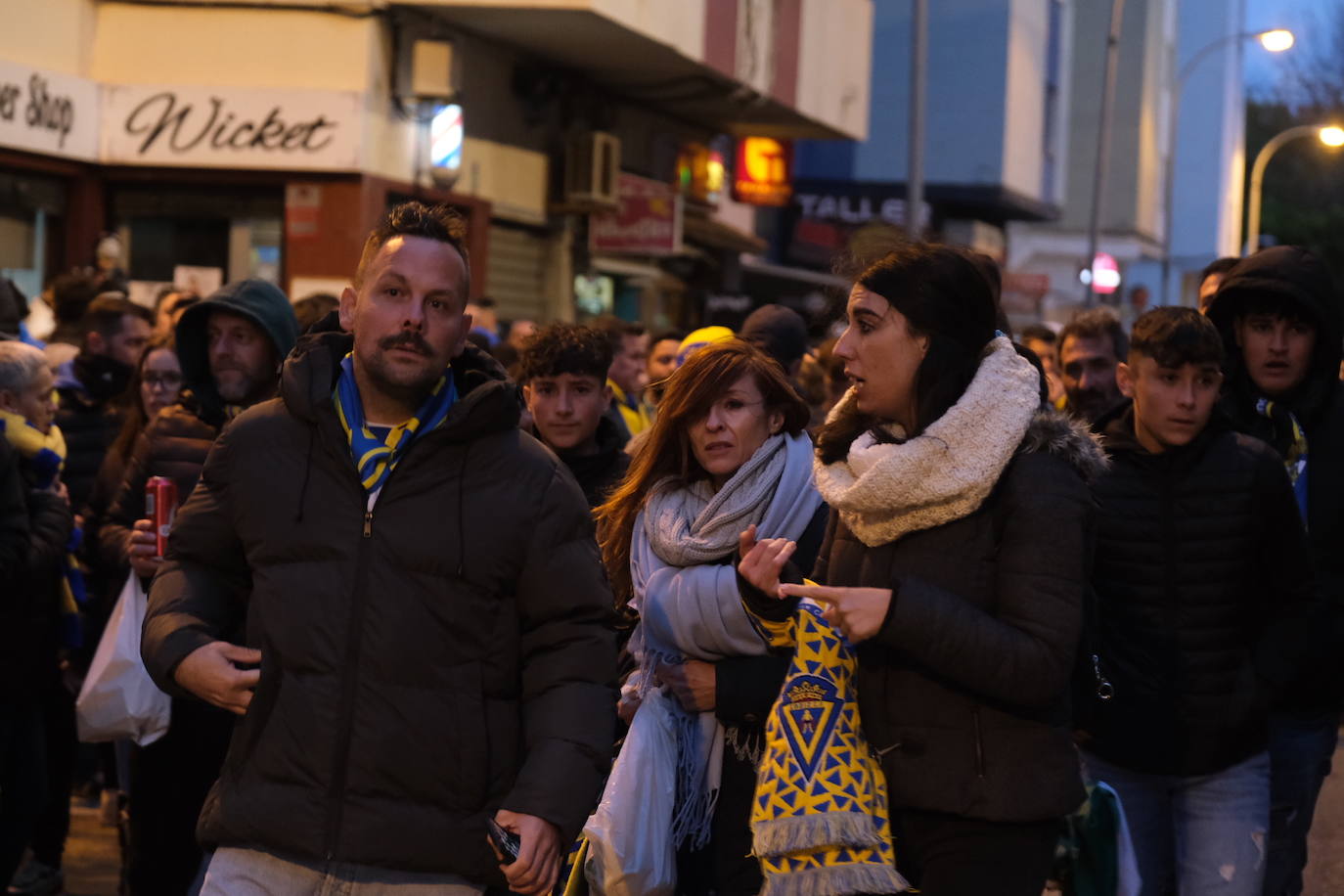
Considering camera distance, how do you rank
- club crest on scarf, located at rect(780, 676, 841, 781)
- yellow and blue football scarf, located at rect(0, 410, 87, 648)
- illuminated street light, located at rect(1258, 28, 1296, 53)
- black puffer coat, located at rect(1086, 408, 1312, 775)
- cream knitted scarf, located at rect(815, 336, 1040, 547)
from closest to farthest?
cream knitted scarf, located at rect(815, 336, 1040, 547)
club crest on scarf, located at rect(780, 676, 841, 781)
black puffer coat, located at rect(1086, 408, 1312, 775)
yellow and blue football scarf, located at rect(0, 410, 87, 648)
illuminated street light, located at rect(1258, 28, 1296, 53)

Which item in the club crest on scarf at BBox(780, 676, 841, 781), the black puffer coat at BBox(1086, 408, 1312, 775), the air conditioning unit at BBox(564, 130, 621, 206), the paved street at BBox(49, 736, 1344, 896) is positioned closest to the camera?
the club crest on scarf at BBox(780, 676, 841, 781)

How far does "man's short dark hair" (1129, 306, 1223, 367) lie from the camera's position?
17.6 ft

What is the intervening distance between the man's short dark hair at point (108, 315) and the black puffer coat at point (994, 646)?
569 centimetres

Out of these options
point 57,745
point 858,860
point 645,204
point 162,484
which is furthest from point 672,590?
point 645,204

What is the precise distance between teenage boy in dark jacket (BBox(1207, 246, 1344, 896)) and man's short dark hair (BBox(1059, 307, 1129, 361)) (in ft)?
7.71

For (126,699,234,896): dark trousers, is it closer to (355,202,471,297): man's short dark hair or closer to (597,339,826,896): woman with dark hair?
(597,339,826,896): woman with dark hair

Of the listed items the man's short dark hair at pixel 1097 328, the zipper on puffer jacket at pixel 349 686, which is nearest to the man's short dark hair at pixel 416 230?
the zipper on puffer jacket at pixel 349 686

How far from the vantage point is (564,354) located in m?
6.38

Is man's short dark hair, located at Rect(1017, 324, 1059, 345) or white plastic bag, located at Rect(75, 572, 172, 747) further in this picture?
man's short dark hair, located at Rect(1017, 324, 1059, 345)

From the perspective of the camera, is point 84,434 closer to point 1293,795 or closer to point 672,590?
point 672,590

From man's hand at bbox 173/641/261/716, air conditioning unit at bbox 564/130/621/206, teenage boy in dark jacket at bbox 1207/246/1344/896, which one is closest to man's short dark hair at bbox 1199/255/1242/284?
teenage boy in dark jacket at bbox 1207/246/1344/896

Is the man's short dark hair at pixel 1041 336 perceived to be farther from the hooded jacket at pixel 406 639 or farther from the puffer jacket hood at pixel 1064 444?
the hooded jacket at pixel 406 639

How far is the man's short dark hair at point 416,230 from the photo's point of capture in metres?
4.06

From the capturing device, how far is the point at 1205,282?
810 cm
